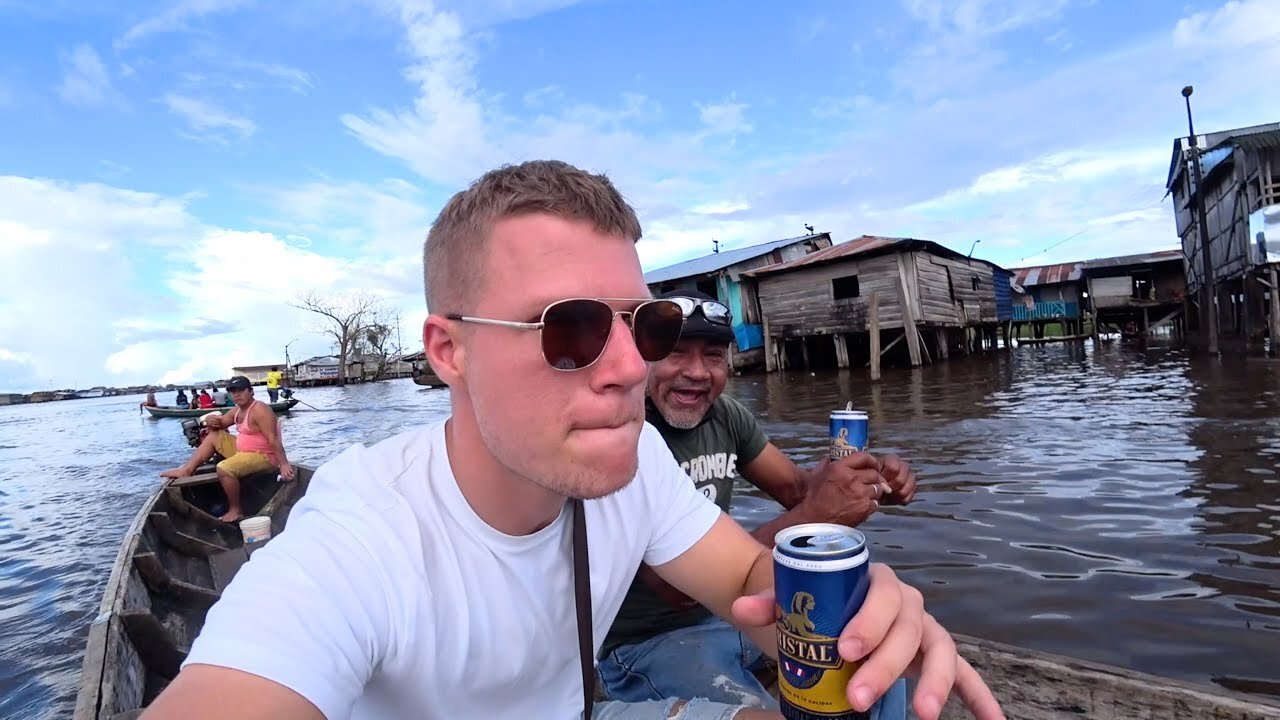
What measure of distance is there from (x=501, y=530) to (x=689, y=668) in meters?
1.25

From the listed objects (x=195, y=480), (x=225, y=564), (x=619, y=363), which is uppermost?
(x=619, y=363)

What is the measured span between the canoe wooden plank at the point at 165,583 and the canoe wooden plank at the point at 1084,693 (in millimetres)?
5087

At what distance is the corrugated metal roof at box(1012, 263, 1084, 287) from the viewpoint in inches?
1590

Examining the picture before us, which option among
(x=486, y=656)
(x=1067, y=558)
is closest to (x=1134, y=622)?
(x=1067, y=558)

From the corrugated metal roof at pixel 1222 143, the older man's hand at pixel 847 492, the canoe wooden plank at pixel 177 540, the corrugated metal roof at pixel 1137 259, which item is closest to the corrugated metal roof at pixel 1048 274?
the corrugated metal roof at pixel 1137 259

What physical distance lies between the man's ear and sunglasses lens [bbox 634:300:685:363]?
17.3 inches

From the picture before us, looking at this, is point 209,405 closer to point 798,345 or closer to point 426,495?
point 798,345

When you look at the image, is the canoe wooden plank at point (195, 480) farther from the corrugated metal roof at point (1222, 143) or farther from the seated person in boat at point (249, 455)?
the corrugated metal roof at point (1222, 143)

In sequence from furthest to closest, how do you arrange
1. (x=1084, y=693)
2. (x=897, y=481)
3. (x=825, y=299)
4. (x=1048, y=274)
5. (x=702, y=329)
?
(x=1048, y=274) < (x=825, y=299) < (x=702, y=329) < (x=897, y=481) < (x=1084, y=693)

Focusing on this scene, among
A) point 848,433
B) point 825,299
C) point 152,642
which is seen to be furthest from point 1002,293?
point 152,642

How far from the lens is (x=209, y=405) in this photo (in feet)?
77.0

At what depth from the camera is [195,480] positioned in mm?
7832

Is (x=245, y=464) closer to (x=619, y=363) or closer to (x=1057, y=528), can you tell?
(x=619, y=363)

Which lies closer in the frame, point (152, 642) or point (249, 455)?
point (152, 642)
